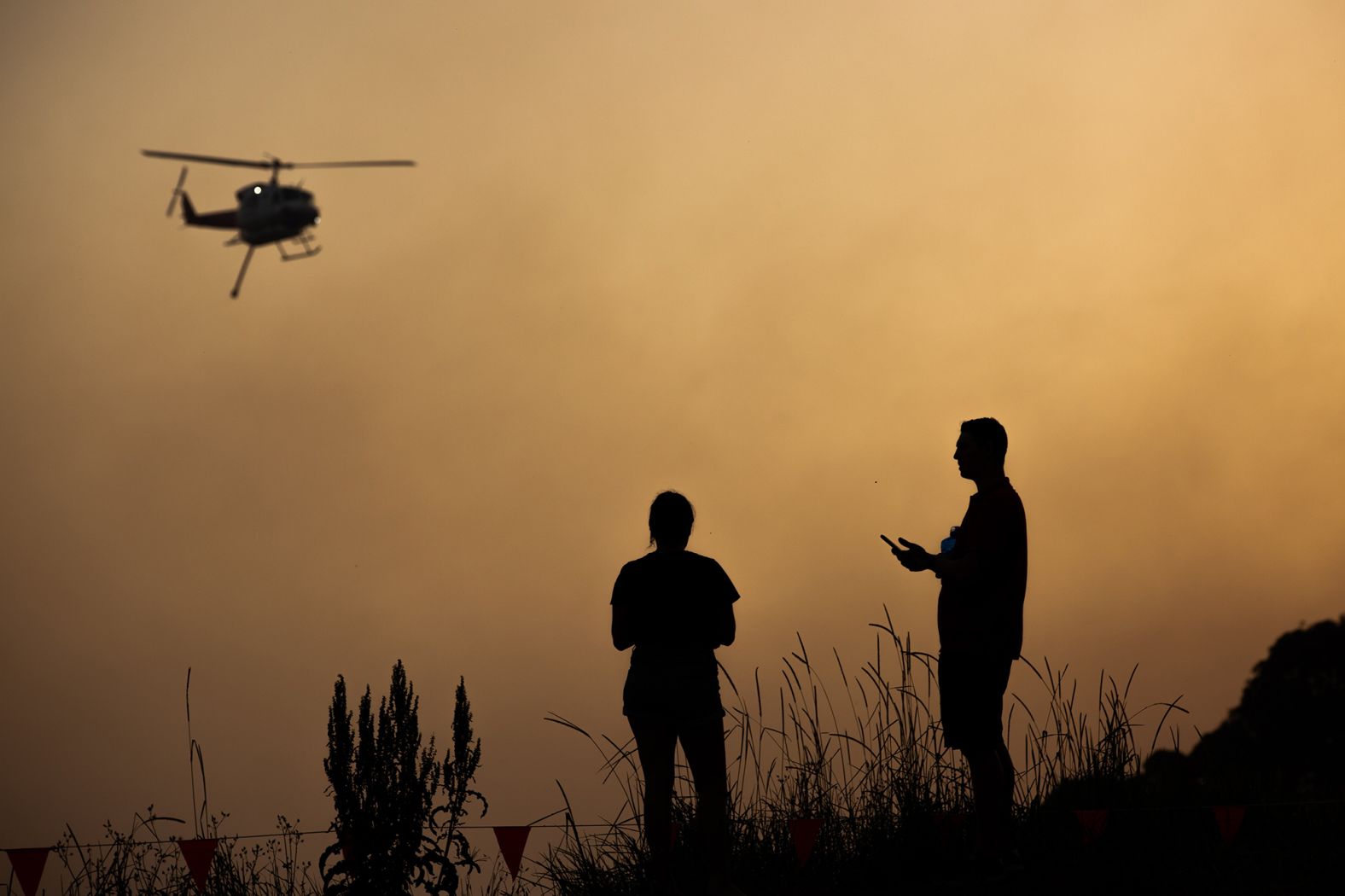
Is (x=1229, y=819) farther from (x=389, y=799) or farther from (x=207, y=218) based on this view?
(x=207, y=218)

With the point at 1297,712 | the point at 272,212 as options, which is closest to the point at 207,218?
the point at 272,212

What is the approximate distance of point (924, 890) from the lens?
6484 mm

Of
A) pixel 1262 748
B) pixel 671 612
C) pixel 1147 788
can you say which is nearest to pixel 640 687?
pixel 671 612

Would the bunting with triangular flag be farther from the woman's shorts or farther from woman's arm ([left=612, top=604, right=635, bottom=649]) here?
woman's arm ([left=612, top=604, right=635, bottom=649])

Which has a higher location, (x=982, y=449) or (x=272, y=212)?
(x=272, y=212)

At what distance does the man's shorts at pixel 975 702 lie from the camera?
5621mm

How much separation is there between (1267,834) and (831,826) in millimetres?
2548

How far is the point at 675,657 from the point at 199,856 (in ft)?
8.26

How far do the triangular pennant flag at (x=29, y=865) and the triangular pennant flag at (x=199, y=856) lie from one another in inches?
25.9

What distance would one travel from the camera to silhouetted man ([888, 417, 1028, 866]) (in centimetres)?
562

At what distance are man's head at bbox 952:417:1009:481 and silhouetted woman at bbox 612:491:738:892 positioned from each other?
1.09m

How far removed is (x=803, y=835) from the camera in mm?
6613

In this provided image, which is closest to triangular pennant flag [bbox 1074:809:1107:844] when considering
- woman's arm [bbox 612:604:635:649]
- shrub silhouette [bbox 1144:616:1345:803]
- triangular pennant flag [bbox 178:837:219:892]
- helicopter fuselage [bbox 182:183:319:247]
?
woman's arm [bbox 612:604:635:649]

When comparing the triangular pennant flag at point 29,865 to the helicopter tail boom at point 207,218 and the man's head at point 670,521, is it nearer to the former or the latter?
the man's head at point 670,521
